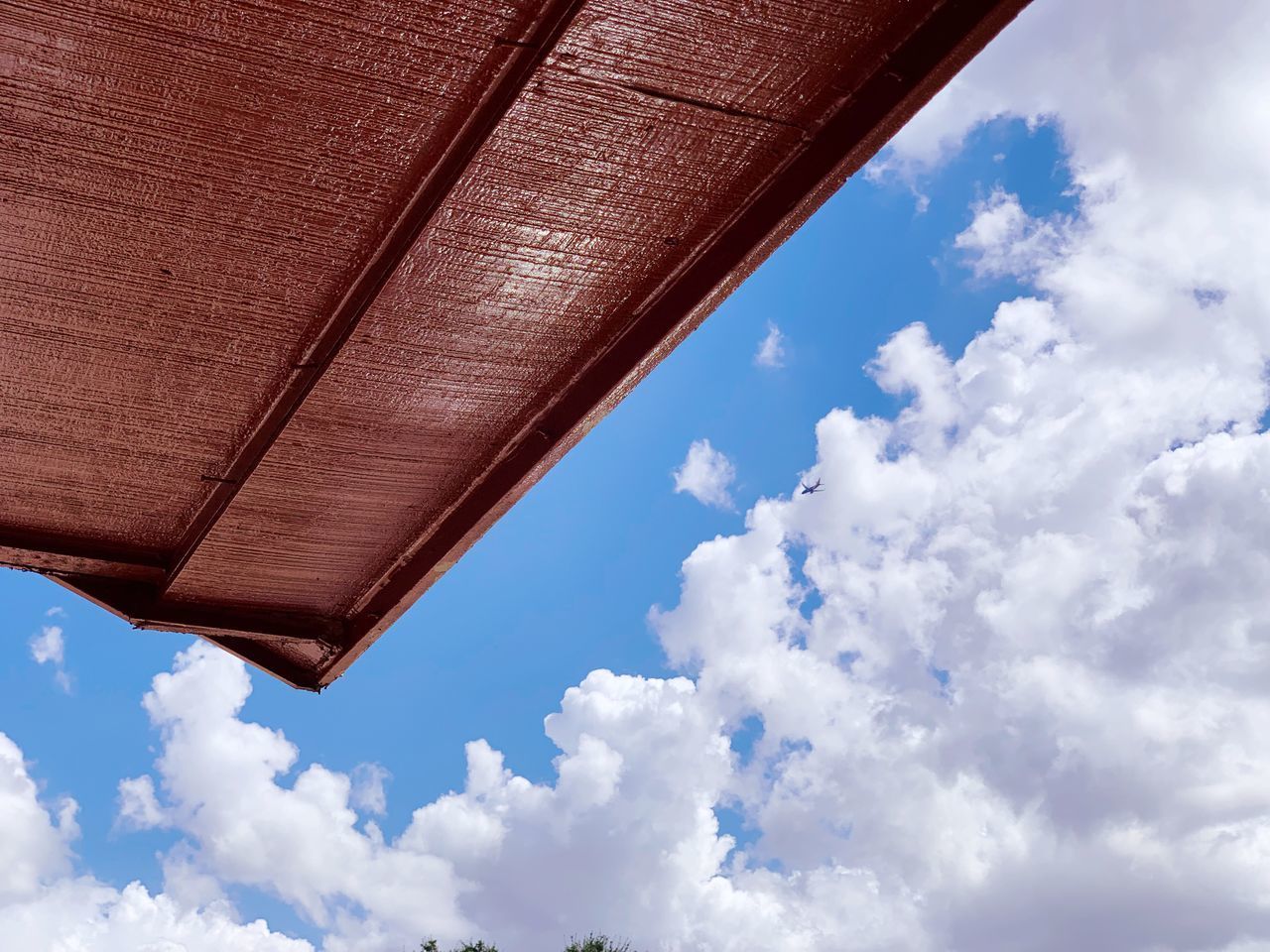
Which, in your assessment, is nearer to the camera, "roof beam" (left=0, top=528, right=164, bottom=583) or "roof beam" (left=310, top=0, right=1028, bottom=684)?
"roof beam" (left=310, top=0, right=1028, bottom=684)

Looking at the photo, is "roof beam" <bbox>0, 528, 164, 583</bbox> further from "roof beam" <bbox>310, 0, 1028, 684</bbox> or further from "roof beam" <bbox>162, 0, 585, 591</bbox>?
"roof beam" <bbox>310, 0, 1028, 684</bbox>

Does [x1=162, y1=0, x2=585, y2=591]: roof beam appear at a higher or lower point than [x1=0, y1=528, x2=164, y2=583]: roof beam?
lower

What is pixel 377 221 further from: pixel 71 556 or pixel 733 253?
pixel 71 556

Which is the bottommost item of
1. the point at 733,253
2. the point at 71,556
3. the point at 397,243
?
the point at 733,253

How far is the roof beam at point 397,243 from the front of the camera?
2.86m

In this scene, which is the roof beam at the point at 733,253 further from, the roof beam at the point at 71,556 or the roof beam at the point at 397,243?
the roof beam at the point at 71,556

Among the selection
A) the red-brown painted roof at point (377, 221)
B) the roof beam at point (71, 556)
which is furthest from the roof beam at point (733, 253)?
the roof beam at point (71, 556)

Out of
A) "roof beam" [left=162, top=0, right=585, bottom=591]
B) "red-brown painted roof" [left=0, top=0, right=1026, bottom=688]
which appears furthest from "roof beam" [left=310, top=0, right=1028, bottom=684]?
"roof beam" [left=162, top=0, right=585, bottom=591]

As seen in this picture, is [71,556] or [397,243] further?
[71,556]

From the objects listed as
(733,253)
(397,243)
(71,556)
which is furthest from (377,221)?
(71,556)

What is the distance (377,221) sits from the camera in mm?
3508

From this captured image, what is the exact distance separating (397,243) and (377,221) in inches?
4.4

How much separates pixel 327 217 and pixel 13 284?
1262 millimetres

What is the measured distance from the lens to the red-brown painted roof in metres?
2.86
